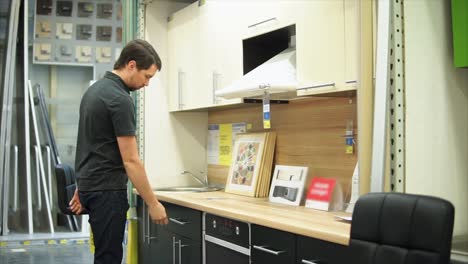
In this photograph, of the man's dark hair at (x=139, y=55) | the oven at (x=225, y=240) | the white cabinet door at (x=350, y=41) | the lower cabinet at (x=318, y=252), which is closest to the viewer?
the lower cabinet at (x=318, y=252)

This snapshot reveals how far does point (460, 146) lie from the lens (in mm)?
1814

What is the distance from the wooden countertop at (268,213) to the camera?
208 cm

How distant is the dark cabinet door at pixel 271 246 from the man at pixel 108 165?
583 mm

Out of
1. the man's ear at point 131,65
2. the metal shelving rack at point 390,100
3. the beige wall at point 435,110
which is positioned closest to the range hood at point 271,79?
the man's ear at point 131,65

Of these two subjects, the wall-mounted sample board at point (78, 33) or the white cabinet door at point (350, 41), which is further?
the wall-mounted sample board at point (78, 33)

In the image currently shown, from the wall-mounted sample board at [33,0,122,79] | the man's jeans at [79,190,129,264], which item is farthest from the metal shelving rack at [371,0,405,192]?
the wall-mounted sample board at [33,0,122,79]

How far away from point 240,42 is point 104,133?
3.33 feet

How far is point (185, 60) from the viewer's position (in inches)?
154

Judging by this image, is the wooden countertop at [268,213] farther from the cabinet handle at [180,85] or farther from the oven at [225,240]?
the cabinet handle at [180,85]

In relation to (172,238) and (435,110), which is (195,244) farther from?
(435,110)

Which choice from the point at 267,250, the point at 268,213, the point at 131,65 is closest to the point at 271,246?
the point at 267,250

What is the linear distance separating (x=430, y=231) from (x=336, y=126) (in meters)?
1.63

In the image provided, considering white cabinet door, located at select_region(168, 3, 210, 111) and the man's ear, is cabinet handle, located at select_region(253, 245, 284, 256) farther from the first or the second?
white cabinet door, located at select_region(168, 3, 210, 111)

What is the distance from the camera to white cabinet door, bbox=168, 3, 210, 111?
375cm
